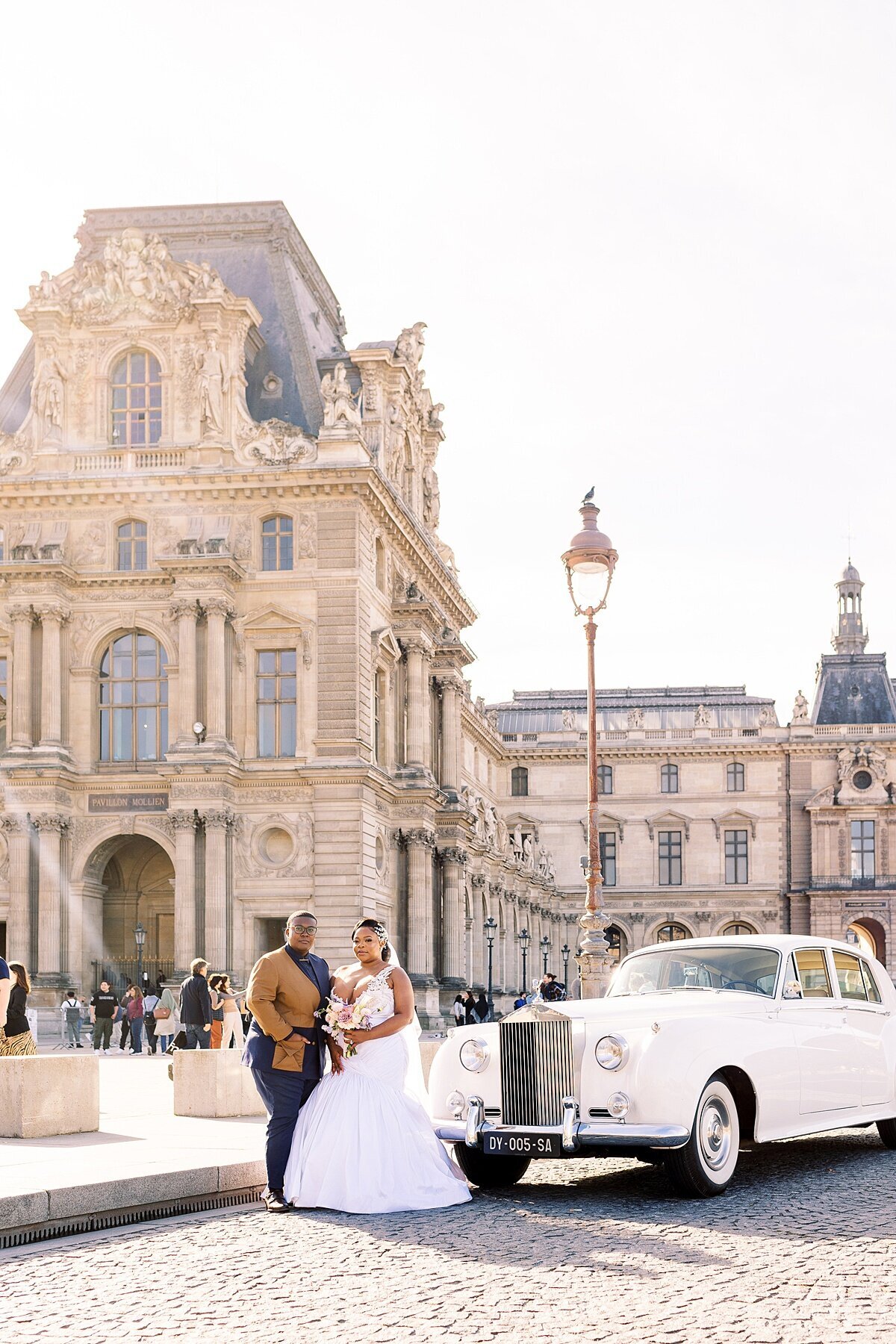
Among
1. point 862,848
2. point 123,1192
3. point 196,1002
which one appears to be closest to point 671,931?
point 862,848

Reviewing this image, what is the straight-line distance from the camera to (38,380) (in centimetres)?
4594

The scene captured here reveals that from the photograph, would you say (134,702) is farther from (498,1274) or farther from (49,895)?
(498,1274)

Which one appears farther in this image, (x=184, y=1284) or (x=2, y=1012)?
(x=2, y=1012)

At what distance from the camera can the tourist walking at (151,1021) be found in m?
38.9

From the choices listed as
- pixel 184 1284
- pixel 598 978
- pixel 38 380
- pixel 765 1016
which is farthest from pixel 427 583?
pixel 184 1284

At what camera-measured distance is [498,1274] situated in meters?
9.03

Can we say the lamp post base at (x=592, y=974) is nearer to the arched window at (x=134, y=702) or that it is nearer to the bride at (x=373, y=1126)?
the bride at (x=373, y=1126)

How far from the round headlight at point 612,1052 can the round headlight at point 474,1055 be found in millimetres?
1019

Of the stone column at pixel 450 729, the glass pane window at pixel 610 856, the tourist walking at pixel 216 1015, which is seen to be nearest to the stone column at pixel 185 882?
the stone column at pixel 450 729

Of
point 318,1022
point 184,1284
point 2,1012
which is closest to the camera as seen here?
point 184,1284

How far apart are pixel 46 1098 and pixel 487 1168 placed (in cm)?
496

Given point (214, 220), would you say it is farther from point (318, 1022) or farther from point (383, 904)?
point (318, 1022)

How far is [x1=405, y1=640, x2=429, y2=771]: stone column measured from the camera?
5031 cm

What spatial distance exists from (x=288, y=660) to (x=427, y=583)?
11.2 meters
